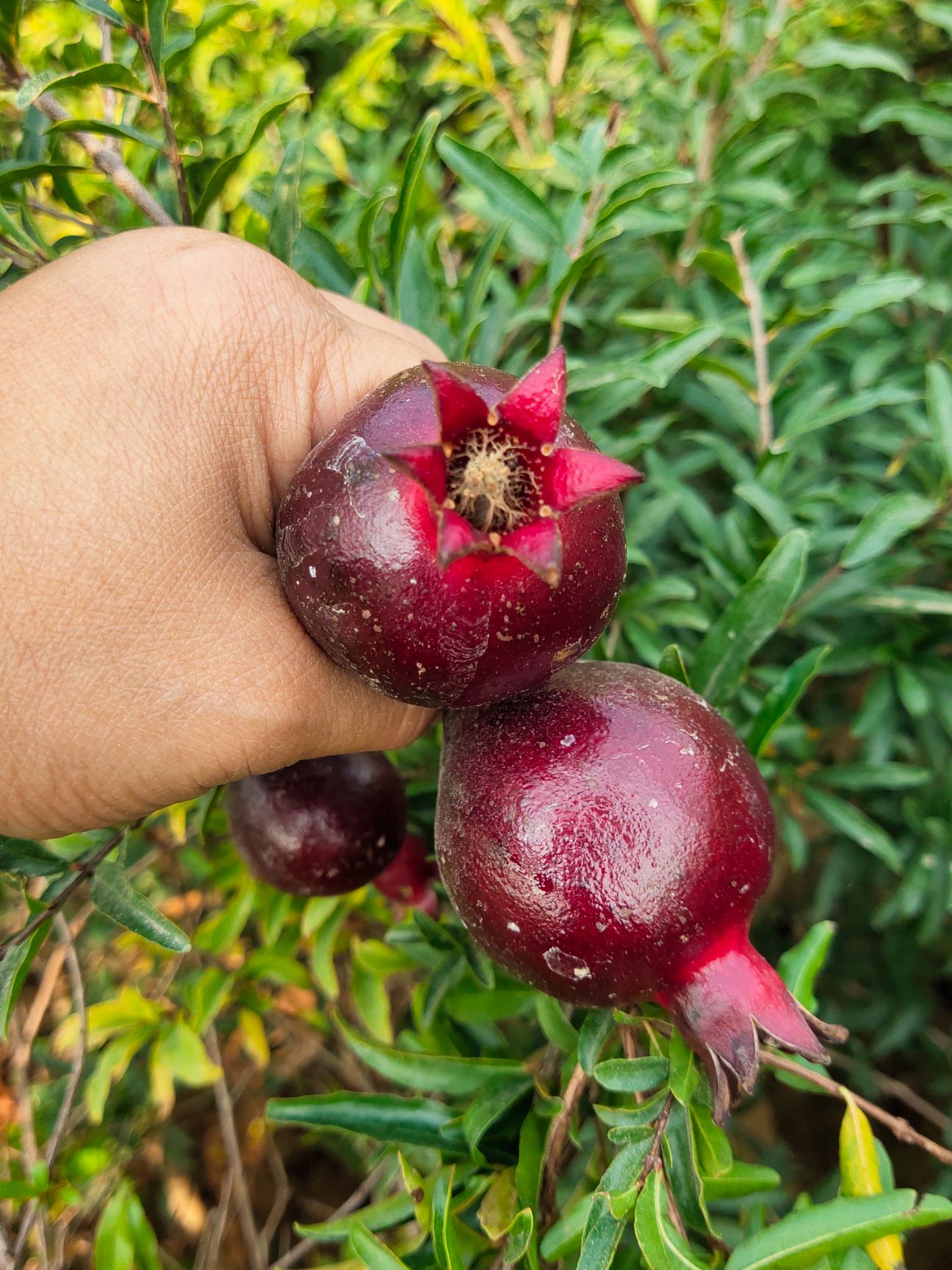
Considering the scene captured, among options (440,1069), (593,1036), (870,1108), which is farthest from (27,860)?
(870,1108)

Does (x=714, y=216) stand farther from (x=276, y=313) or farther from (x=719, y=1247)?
(x=719, y=1247)

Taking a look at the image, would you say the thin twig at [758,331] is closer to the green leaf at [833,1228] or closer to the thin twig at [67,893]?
the green leaf at [833,1228]

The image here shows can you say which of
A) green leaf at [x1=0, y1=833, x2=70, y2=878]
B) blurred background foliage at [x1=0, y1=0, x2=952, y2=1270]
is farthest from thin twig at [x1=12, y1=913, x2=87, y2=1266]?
green leaf at [x1=0, y1=833, x2=70, y2=878]

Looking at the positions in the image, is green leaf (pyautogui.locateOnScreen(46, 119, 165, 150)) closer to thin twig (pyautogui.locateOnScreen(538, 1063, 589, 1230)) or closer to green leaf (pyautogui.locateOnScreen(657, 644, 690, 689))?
green leaf (pyautogui.locateOnScreen(657, 644, 690, 689))

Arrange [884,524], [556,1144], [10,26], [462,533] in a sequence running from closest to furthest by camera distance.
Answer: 1. [462,533]
2. [556,1144]
3. [10,26]
4. [884,524]

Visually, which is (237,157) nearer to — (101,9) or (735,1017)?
(101,9)

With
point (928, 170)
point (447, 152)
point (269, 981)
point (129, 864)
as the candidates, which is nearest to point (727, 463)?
point (447, 152)
